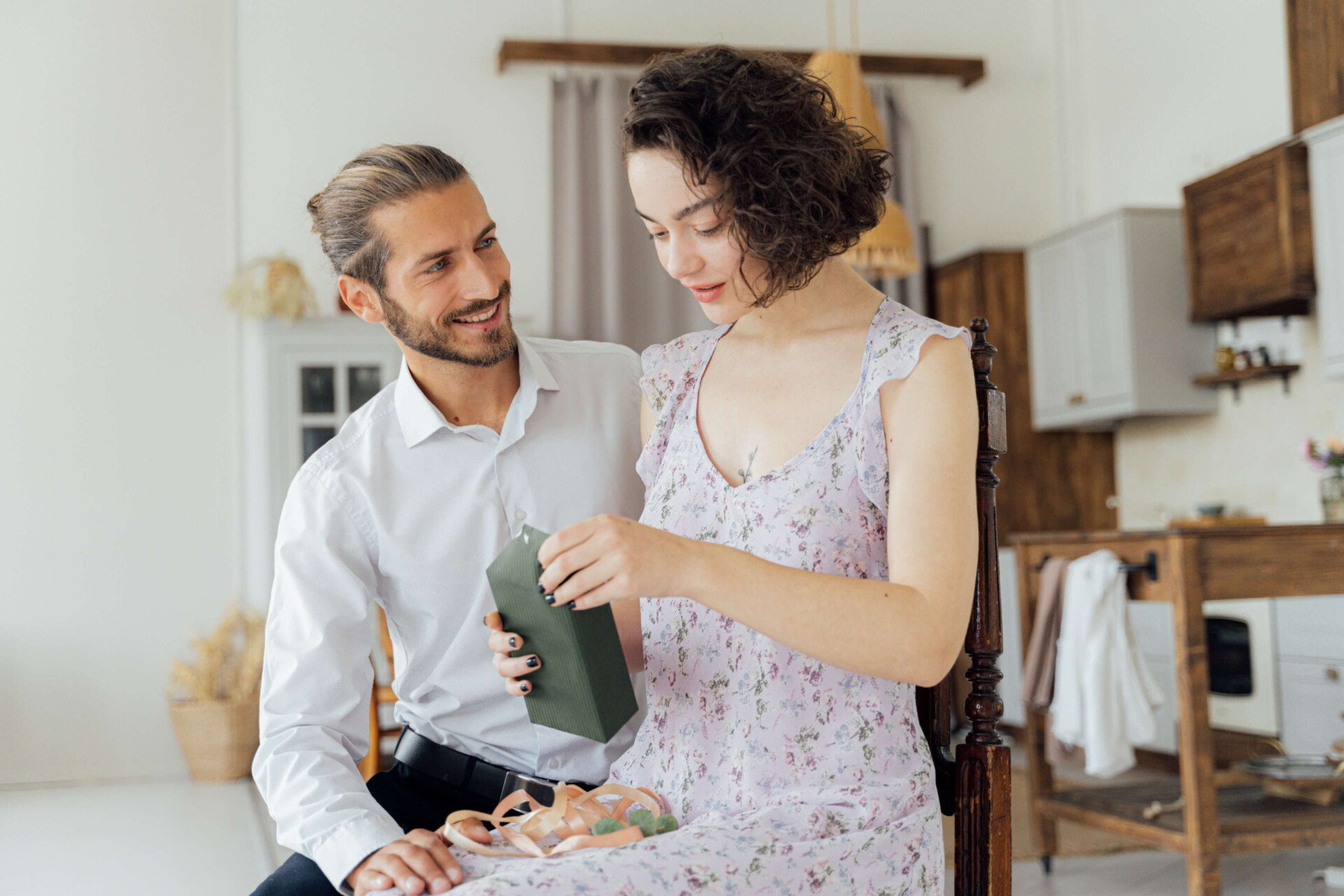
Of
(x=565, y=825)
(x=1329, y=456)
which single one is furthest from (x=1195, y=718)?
(x=565, y=825)

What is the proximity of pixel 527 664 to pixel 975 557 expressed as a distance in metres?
0.48

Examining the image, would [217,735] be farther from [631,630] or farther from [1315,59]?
[1315,59]

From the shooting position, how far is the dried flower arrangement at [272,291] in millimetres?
5195

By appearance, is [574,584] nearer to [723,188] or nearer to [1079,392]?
[723,188]

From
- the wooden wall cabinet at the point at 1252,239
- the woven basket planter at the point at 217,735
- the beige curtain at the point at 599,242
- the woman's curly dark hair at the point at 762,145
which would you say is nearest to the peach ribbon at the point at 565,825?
the woman's curly dark hair at the point at 762,145

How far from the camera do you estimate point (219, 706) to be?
496cm

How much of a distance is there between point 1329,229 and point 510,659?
3.77 meters

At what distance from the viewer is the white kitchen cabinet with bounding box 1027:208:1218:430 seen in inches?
197

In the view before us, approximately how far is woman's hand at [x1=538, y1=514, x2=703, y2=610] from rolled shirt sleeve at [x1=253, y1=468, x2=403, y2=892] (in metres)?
0.42

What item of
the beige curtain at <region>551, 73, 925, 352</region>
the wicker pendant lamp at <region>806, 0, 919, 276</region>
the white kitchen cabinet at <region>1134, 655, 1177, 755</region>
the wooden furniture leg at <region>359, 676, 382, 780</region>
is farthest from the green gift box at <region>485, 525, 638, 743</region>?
the beige curtain at <region>551, 73, 925, 352</region>

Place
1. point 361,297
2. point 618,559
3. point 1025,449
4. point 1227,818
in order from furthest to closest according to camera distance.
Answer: point 1025,449 < point 1227,818 < point 361,297 < point 618,559

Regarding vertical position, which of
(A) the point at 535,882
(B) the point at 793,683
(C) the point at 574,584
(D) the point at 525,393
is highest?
(D) the point at 525,393

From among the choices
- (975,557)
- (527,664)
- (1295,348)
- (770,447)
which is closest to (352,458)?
(527,664)

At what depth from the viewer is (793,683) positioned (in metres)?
1.26
